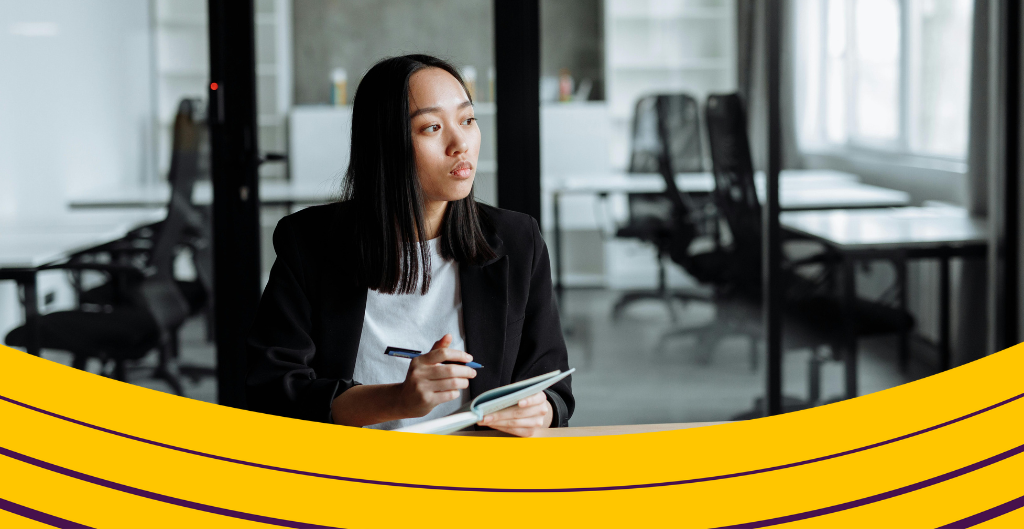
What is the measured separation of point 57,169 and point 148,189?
28 cm

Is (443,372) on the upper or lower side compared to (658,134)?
lower

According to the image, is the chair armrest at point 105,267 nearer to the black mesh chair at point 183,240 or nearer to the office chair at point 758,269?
the black mesh chair at point 183,240

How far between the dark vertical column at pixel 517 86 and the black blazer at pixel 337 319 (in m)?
1.14

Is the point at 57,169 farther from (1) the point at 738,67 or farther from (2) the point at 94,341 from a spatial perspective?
(1) the point at 738,67

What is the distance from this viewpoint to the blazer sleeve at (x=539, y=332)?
4.83ft

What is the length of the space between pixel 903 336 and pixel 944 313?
0.17 meters

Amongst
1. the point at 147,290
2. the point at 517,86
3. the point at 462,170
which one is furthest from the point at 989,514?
the point at 147,290

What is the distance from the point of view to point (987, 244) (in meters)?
2.97

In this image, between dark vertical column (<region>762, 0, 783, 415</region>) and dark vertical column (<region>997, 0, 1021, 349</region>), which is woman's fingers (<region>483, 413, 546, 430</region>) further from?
dark vertical column (<region>997, 0, 1021, 349</region>)

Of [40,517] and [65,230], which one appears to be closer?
[40,517]

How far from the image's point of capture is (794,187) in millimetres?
2951

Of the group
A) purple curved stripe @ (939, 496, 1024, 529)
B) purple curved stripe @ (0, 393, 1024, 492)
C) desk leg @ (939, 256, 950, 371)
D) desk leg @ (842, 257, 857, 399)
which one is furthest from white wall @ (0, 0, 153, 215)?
desk leg @ (939, 256, 950, 371)

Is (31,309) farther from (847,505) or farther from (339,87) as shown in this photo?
(847,505)

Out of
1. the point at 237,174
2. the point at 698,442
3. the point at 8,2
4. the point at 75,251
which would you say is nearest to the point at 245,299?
the point at 237,174
